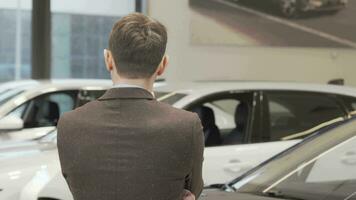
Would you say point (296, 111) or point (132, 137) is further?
point (296, 111)

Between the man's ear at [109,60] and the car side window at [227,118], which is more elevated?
the man's ear at [109,60]

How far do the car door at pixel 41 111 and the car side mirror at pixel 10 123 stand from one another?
2.5 inches

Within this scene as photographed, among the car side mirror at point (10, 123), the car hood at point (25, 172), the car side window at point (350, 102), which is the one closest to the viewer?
the car hood at point (25, 172)

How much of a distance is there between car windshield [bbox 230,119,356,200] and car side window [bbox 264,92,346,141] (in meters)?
1.51

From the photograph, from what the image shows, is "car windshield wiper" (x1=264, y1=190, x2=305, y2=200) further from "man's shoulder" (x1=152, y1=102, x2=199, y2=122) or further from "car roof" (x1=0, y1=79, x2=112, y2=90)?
"car roof" (x1=0, y1=79, x2=112, y2=90)

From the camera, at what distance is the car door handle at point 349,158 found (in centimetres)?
332

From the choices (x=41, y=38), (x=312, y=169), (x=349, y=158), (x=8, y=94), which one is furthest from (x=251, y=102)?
(x=41, y=38)

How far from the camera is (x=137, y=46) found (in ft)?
5.99

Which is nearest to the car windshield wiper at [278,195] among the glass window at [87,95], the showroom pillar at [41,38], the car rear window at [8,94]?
the glass window at [87,95]

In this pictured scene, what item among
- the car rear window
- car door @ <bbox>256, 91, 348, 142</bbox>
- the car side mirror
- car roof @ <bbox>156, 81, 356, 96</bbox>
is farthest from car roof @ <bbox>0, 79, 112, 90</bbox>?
car door @ <bbox>256, 91, 348, 142</bbox>

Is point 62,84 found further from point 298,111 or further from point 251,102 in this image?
point 298,111

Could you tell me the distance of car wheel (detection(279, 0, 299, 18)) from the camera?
31.3 feet

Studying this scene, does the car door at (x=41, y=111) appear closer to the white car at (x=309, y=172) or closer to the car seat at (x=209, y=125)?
the car seat at (x=209, y=125)

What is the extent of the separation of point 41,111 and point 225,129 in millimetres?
1812
